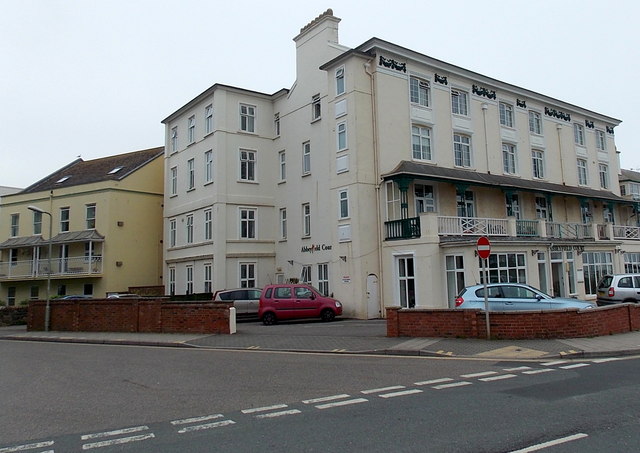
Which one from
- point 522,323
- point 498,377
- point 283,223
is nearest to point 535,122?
point 283,223

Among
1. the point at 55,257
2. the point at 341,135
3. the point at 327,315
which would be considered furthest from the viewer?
the point at 55,257

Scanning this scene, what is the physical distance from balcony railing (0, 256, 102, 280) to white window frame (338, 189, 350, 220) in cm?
1720

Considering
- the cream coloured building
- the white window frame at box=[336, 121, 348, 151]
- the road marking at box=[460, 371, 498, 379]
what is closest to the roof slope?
the cream coloured building

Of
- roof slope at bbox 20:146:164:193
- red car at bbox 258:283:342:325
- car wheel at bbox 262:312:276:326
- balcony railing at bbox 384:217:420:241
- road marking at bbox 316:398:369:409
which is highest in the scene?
roof slope at bbox 20:146:164:193

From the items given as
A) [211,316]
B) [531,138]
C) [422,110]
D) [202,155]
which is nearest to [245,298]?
[211,316]

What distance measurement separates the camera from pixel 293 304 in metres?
22.0

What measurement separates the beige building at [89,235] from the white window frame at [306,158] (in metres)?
13.6

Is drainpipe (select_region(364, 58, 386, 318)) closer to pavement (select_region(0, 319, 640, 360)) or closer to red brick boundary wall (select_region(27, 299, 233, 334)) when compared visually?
pavement (select_region(0, 319, 640, 360))

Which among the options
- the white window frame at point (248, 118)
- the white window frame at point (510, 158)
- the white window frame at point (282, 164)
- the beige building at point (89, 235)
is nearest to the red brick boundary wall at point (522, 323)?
the white window frame at point (282, 164)

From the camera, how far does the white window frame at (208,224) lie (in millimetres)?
29336

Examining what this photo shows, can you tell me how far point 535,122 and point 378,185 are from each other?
14.1m

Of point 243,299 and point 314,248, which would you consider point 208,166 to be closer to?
point 314,248

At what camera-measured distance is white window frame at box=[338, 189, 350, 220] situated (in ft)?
81.3

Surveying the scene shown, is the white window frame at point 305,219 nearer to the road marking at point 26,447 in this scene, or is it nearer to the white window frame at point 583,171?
the white window frame at point 583,171
